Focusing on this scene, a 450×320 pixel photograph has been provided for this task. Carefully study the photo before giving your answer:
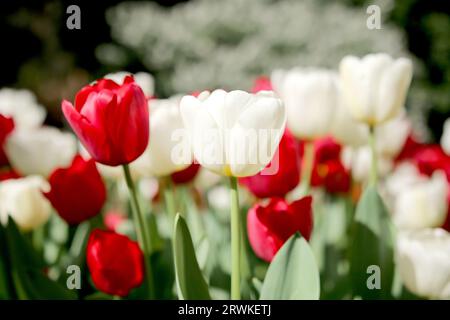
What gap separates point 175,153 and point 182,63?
371 centimetres

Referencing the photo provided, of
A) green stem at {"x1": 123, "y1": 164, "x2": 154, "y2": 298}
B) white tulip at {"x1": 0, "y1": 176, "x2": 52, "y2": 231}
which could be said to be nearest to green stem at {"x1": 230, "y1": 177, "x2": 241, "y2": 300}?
green stem at {"x1": 123, "y1": 164, "x2": 154, "y2": 298}

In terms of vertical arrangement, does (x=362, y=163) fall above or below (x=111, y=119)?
below

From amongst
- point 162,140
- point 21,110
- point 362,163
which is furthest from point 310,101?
point 21,110

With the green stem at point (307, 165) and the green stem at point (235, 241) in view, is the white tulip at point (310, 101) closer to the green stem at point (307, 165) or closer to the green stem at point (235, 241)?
the green stem at point (307, 165)

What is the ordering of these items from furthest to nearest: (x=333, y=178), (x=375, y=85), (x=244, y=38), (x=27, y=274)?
(x=244, y=38) → (x=333, y=178) → (x=375, y=85) → (x=27, y=274)

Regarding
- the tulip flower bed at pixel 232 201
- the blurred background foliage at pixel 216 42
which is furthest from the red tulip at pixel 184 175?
the blurred background foliage at pixel 216 42

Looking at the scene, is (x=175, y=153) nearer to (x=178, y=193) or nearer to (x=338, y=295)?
(x=338, y=295)

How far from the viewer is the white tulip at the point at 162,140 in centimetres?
72

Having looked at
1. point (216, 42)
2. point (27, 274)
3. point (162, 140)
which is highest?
point (216, 42)

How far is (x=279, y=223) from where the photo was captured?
2.06 feet

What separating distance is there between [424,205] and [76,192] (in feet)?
1.27

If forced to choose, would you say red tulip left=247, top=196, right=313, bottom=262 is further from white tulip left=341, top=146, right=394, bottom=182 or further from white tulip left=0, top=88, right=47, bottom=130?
white tulip left=0, top=88, right=47, bottom=130

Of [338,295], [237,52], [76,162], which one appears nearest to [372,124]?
[338,295]

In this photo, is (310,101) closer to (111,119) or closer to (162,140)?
(162,140)
